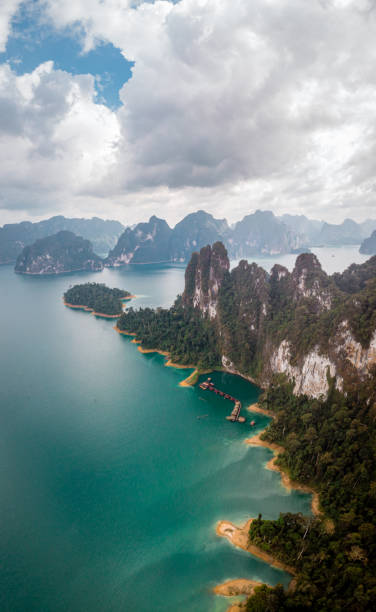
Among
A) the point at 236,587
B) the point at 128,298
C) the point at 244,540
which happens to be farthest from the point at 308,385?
the point at 128,298

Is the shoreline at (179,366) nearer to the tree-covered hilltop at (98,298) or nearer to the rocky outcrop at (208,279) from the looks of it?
the rocky outcrop at (208,279)

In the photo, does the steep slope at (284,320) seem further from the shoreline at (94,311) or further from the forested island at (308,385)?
the shoreline at (94,311)

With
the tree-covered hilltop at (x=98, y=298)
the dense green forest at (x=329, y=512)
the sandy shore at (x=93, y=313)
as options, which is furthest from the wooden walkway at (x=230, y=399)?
the tree-covered hilltop at (x=98, y=298)

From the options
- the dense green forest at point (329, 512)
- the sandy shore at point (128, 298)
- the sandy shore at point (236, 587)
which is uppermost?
the sandy shore at point (128, 298)

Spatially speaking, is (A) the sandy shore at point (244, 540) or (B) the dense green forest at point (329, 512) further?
(A) the sandy shore at point (244, 540)

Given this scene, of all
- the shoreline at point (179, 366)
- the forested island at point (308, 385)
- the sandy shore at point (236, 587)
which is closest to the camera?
the forested island at point (308, 385)

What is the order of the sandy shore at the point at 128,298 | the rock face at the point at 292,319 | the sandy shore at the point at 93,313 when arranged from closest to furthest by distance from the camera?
1. the rock face at the point at 292,319
2. the sandy shore at the point at 93,313
3. the sandy shore at the point at 128,298

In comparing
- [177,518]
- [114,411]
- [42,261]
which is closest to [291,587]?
[177,518]

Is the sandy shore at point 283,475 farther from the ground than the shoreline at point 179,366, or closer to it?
closer to it
